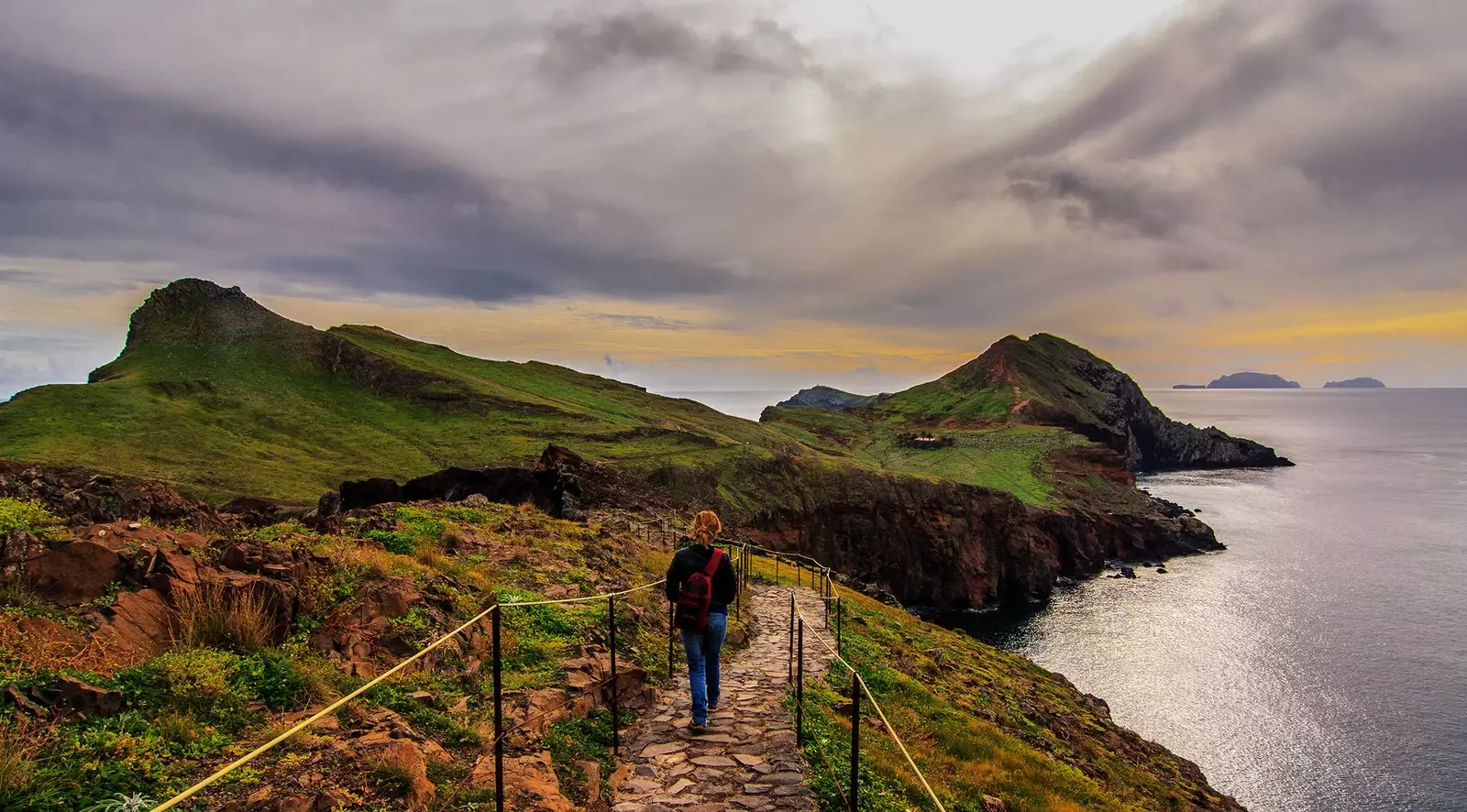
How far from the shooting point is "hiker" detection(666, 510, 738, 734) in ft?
31.5

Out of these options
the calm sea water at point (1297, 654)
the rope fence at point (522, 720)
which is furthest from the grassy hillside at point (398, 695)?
the calm sea water at point (1297, 654)

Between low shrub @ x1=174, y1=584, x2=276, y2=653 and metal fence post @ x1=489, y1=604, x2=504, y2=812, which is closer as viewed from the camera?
metal fence post @ x1=489, y1=604, x2=504, y2=812

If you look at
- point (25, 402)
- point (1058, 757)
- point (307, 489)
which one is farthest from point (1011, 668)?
point (25, 402)

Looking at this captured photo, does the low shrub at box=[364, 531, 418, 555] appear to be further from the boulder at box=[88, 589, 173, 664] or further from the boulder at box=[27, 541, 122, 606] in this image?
the boulder at box=[88, 589, 173, 664]

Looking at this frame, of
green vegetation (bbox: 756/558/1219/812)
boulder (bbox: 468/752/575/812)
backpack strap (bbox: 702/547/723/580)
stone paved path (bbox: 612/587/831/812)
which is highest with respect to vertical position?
backpack strap (bbox: 702/547/723/580)

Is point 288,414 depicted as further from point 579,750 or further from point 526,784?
point 526,784

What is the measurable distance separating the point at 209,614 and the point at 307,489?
55095mm

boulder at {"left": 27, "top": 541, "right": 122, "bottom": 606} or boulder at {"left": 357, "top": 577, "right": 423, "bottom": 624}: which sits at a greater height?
boulder at {"left": 27, "top": 541, "right": 122, "bottom": 606}

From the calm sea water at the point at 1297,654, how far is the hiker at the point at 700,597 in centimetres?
4341

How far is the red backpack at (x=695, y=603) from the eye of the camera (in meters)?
9.59

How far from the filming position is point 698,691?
10.0 meters

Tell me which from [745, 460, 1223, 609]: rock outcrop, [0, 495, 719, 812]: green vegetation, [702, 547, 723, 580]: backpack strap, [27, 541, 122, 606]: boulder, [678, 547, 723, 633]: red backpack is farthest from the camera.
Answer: [745, 460, 1223, 609]: rock outcrop

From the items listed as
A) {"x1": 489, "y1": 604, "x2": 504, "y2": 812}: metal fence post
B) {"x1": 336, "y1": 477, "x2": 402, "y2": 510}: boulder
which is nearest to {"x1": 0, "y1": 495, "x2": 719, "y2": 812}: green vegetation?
{"x1": 489, "y1": 604, "x2": 504, "y2": 812}: metal fence post

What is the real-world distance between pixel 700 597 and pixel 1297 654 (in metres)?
70.8
